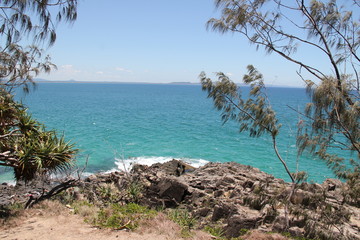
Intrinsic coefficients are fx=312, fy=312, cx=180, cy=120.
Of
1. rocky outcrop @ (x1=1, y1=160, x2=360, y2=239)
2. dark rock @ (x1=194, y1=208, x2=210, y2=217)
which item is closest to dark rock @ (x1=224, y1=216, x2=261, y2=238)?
rocky outcrop @ (x1=1, y1=160, x2=360, y2=239)

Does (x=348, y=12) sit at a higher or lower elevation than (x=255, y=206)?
higher

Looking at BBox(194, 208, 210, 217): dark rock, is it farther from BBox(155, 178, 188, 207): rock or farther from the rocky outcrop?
BBox(155, 178, 188, 207): rock

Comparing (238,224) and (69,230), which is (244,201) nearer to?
(238,224)

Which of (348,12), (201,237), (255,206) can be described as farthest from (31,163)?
(348,12)

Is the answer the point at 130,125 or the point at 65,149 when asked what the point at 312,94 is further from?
the point at 130,125

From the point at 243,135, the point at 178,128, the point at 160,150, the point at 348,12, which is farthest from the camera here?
the point at 178,128

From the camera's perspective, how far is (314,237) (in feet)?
30.3

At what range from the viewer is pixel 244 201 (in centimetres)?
1273

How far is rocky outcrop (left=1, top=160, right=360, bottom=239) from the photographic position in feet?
32.7

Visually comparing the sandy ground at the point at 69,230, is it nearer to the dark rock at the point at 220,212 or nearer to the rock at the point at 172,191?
the dark rock at the point at 220,212

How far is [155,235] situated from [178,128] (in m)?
43.1

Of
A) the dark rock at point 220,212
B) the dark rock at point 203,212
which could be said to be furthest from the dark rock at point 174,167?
the dark rock at point 220,212

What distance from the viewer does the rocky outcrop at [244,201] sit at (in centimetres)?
995

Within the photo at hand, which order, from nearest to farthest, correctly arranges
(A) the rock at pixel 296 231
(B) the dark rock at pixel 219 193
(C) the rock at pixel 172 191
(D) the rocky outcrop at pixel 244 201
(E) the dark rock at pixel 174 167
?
(A) the rock at pixel 296 231 → (D) the rocky outcrop at pixel 244 201 → (C) the rock at pixel 172 191 → (B) the dark rock at pixel 219 193 → (E) the dark rock at pixel 174 167
